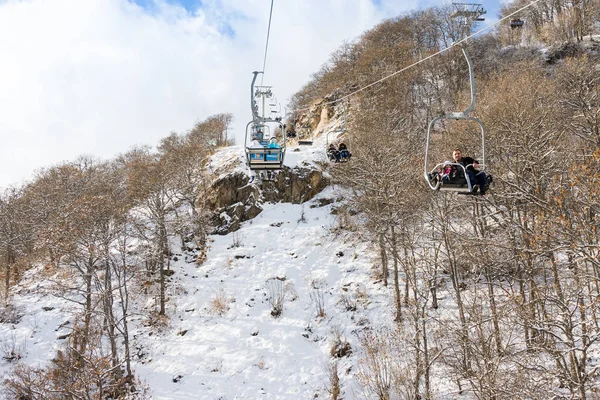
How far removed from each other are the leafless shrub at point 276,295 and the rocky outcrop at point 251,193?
25.0 feet

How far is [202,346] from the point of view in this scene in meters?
17.0

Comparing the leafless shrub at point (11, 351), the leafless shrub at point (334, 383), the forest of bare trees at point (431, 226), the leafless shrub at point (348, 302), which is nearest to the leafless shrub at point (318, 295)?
the leafless shrub at point (348, 302)

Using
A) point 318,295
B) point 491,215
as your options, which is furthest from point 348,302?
point 491,215

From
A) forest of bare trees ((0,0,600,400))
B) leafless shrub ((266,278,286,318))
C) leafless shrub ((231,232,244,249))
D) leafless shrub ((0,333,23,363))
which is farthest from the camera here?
leafless shrub ((231,232,244,249))

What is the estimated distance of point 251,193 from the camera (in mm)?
28641

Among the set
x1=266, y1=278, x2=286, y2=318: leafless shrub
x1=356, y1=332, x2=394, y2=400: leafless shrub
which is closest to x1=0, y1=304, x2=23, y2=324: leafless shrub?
x1=266, y1=278, x2=286, y2=318: leafless shrub

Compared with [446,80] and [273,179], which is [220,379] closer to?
[273,179]

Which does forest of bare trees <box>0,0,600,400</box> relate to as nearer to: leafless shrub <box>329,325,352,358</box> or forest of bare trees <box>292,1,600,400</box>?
forest of bare trees <box>292,1,600,400</box>

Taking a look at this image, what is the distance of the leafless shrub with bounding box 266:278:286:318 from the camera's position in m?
18.3

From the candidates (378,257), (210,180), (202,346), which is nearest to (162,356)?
(202,346)

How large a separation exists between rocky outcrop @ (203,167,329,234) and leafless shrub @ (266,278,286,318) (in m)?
7.61

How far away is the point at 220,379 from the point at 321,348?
463 cm

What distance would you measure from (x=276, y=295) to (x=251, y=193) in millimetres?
11175

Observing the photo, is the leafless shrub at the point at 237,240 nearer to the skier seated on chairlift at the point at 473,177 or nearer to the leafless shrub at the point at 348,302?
the leafless shrub at the point at 348,302
